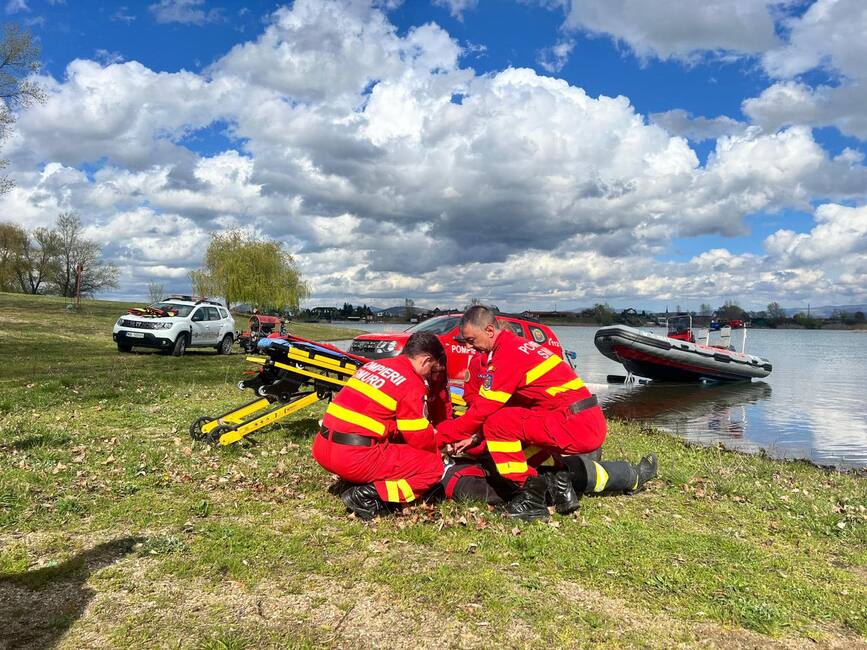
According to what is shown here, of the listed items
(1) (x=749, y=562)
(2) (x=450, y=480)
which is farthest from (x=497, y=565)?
(1) (x=749, y=562)

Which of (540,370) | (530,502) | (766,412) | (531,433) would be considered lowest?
(766,412)

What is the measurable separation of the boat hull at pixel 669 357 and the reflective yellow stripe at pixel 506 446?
753 inches

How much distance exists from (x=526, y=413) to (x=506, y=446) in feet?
1.05

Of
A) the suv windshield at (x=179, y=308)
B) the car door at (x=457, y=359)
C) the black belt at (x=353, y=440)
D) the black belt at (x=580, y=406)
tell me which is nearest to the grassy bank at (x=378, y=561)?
the black belt at (x=353, y=440)

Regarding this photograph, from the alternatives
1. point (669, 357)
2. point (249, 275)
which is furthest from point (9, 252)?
point (669, 357)

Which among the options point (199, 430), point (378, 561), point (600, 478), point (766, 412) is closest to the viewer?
point (378, 561)

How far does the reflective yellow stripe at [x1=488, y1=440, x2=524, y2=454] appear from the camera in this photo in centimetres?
494

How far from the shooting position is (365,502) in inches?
190

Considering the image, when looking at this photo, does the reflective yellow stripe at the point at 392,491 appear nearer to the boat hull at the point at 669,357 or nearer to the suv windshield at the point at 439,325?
the suv windshield at the point at 439,325

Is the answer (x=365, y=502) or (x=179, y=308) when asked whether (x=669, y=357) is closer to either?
(x=179, y=308)

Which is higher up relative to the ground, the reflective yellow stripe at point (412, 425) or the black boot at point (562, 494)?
the reflective yellow stripe at point (412, 425)

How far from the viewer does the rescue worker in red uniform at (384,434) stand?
4699 mm

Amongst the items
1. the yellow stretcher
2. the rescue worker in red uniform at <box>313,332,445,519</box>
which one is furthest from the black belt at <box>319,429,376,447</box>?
the yellow stretcher

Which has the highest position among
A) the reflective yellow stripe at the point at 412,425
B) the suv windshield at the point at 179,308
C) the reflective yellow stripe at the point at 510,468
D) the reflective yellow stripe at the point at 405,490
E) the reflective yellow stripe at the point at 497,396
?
the suv windshield at the point at 179,308
